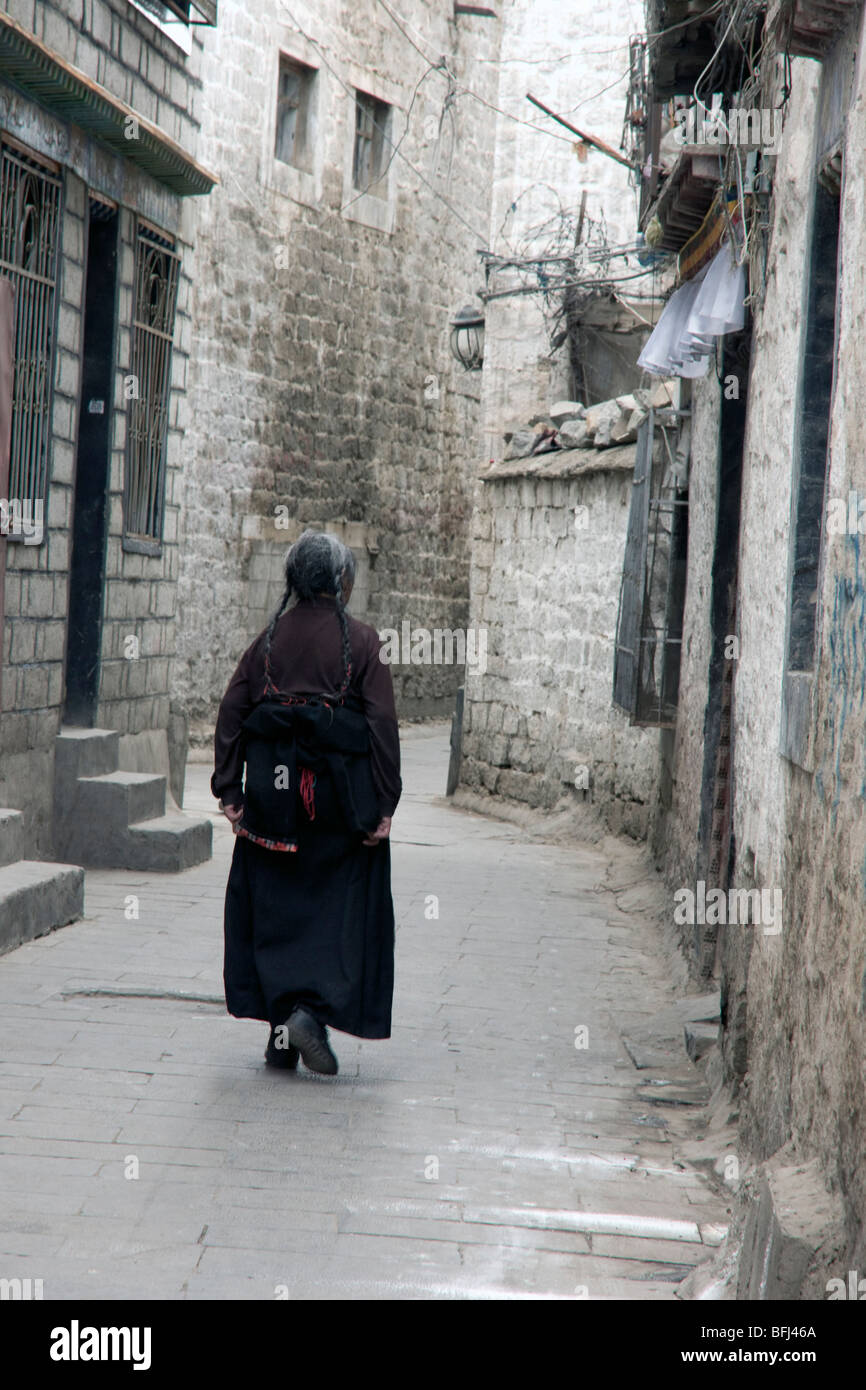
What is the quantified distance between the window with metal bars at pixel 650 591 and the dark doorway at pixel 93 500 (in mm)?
3097

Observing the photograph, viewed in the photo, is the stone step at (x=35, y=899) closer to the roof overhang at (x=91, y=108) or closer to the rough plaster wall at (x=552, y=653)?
the roof overhang at (x=91, y=108)

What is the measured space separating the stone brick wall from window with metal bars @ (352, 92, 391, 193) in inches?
337

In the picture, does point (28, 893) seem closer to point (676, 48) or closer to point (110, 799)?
point (110, 799)

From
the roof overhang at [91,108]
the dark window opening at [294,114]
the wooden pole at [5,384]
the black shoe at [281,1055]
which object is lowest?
the black shoe at [281,1055]

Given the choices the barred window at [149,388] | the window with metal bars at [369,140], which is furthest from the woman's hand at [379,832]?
the window with metal bars at [369,140]

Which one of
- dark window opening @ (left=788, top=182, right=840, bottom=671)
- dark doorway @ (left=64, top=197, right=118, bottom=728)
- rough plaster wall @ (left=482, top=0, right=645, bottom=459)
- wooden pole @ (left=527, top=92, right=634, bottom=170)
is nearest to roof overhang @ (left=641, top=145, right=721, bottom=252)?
dark window opening @ (left=788, top=182, right=840, bottom=671)

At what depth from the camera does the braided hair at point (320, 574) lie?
505 cm

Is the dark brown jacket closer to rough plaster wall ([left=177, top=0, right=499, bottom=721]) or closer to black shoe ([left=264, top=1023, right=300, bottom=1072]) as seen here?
black shoe ([left=264, top=1023, right=300, bottom=1072])

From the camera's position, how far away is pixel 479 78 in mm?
20406

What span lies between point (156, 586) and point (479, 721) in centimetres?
402

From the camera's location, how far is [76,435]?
28.1 ft

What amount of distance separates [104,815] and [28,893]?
1964mm

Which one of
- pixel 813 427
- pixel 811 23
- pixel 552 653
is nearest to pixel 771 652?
pixel 813 427

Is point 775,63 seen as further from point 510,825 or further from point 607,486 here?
point 510,825
